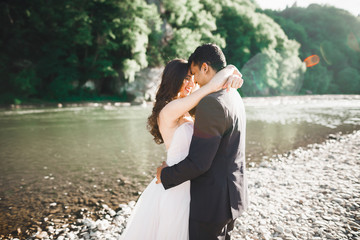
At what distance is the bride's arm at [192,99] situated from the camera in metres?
1.96

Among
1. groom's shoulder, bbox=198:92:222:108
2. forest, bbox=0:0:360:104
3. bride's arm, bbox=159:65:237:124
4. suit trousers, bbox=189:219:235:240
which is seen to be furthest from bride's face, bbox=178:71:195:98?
forest, bbox=0:0:360:104

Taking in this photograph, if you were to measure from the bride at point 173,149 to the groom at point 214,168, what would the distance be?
12 cm

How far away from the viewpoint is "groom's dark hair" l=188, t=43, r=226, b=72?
2.09 m

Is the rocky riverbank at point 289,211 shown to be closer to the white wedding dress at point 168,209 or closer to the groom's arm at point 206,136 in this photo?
the white wedding dress at point 168,209

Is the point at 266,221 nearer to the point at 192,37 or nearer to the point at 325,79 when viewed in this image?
the point at 192,37

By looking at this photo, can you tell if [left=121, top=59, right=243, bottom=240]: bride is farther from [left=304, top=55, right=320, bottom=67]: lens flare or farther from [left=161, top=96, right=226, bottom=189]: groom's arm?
[left=304, top=55, right=320, bottom=67]: lens flare

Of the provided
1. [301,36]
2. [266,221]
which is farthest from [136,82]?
[301,36]

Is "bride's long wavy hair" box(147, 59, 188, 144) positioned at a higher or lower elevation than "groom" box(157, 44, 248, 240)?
higher

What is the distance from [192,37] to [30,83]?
862 inches

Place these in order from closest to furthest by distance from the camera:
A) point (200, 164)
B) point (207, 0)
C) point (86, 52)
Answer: point (200, 164), point (86, 52), point (207, 0)

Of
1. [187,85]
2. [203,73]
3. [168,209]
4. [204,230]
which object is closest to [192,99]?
[203,73]

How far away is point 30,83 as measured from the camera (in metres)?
27.6

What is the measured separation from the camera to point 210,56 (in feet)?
6.93

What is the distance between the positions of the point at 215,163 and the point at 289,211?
10.8 ft
